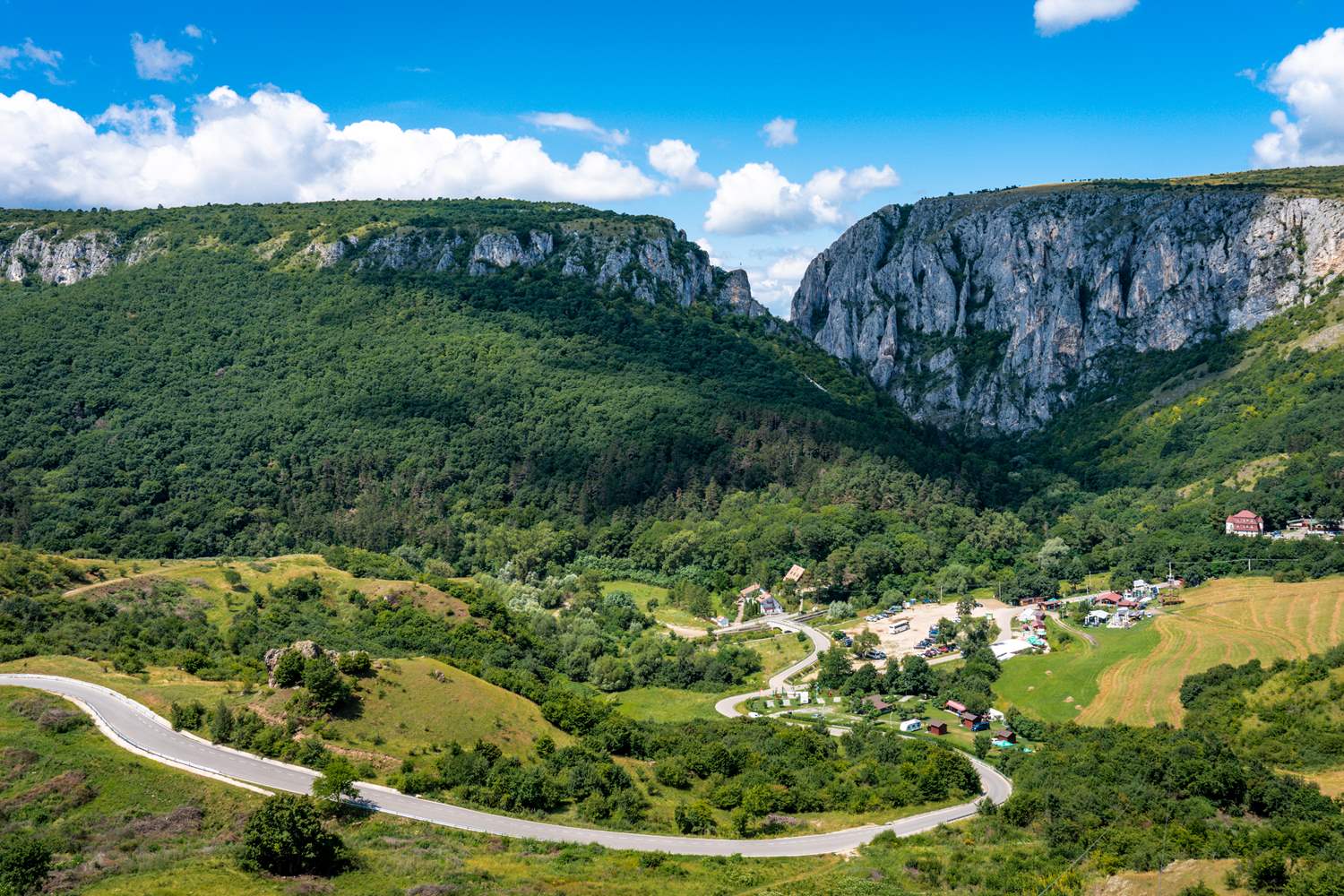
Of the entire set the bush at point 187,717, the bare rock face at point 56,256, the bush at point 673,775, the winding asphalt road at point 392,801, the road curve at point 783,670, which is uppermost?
the bare rock face at point 56,256

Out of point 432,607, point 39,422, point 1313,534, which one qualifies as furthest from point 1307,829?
point 39,422

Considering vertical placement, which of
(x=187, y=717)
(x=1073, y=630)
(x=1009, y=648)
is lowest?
(x=1009, y=648)

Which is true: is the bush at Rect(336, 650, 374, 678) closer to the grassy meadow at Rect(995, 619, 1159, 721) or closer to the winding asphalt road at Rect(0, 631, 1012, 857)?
the winding asphalt road at Rect(0, 631, 1012, 857)

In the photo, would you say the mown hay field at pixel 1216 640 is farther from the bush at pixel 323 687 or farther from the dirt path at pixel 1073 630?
the bush at pixel 323 687

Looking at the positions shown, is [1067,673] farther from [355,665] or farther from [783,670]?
[355,665]

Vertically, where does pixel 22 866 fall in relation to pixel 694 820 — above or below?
above

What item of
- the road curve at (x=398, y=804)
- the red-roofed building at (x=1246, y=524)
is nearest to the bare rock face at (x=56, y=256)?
the road curve at (x=398, y=804)

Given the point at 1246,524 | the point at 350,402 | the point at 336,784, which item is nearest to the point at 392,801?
the point at 336,784
